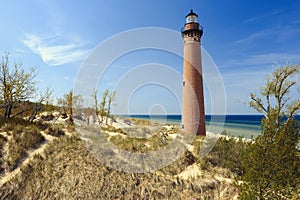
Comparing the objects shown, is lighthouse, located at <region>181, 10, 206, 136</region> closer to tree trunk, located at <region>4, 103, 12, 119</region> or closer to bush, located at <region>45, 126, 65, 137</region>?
bush, located at <region>45, 126, 65, 137</region>

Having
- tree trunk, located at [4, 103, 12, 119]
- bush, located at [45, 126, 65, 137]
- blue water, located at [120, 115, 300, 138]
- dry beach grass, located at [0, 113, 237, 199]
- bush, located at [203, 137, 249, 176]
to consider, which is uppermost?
tree trunk, located at [4, 103, 12, 119]

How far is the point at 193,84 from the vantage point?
18.6m

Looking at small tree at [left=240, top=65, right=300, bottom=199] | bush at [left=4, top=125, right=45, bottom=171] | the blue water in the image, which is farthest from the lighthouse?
bush at [left=4, top=125, right=45, bottom=171]

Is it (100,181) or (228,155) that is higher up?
(228,155)

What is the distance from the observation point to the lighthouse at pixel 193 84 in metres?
18.5

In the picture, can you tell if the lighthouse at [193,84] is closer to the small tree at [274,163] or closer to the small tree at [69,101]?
the small tree at [274,163]

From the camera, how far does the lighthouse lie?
18500mm

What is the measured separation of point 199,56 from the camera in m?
19.3

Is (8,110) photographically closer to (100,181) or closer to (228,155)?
(100,181)

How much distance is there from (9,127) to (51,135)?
3.11 metres

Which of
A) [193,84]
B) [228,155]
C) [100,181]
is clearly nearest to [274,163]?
[228,155]

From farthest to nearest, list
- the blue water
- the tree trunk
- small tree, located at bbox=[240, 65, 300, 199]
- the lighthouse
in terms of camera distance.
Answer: the blue water → the lighthouse → the tree trunk → small tree, located at bbox=[240, 65, 300, 199]

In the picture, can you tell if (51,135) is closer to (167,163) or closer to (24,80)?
(24,80)

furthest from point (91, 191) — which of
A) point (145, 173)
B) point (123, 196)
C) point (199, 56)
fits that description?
point (199, 56)
